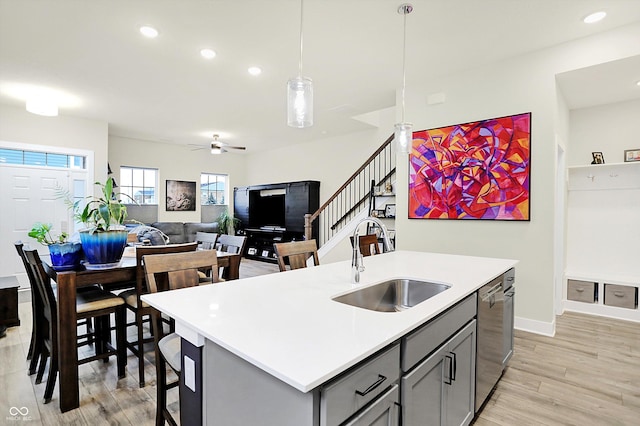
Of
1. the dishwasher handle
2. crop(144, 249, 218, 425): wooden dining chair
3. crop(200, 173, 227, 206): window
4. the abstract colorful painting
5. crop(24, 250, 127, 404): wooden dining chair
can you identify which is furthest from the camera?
crop(200, 173, 227, 206): window

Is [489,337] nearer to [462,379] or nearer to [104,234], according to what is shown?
[462,379]

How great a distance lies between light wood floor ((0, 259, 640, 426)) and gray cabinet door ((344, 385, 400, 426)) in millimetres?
1227

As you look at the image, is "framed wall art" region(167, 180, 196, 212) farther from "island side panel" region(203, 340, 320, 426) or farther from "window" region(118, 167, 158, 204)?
"island side panel" region(203, 340, 320, 426)

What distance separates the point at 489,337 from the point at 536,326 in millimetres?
1877

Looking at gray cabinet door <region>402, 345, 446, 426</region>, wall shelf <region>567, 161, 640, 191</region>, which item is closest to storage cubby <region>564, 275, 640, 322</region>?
wall shelf <region>567, 161, 640, 191</region>

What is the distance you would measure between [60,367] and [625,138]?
5.96m

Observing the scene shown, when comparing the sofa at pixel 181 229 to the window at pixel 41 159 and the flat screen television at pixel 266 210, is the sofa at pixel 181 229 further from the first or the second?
the window at pixel 41 159

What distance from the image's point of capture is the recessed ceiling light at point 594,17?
107 inches

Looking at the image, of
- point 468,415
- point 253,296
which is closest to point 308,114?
point 253,296

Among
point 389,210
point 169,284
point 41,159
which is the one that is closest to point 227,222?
point 41,159

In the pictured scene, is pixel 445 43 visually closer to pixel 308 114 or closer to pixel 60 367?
pixel 308 114

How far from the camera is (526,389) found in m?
2.34

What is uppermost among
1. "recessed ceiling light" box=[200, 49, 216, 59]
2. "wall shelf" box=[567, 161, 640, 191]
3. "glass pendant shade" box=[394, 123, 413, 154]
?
"recessed ceiling light" box=[200, 49, 216, 59]

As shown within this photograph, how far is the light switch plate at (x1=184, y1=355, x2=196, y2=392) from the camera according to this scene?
121 cm
